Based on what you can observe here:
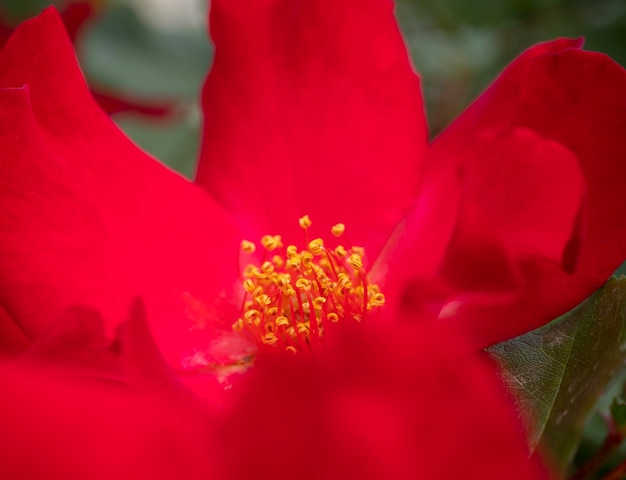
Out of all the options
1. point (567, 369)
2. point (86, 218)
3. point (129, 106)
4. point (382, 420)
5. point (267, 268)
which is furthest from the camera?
point (129, 106)

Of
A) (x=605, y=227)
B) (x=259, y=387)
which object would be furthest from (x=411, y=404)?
(x=605, y=227)

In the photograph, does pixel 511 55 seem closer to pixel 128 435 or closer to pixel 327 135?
pixel 327 135

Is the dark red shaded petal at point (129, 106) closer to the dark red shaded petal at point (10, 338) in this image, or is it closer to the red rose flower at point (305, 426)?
the dark red shaded petal at point (10, 338)

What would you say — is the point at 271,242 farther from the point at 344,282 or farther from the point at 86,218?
the point at 86,218

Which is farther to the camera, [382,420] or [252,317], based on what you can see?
[252,317]

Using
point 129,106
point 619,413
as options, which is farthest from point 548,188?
point 129,106

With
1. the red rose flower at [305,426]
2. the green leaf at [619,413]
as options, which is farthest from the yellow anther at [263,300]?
the red rose flower at [305,426]

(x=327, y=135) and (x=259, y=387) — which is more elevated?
(x=259, y=387)
